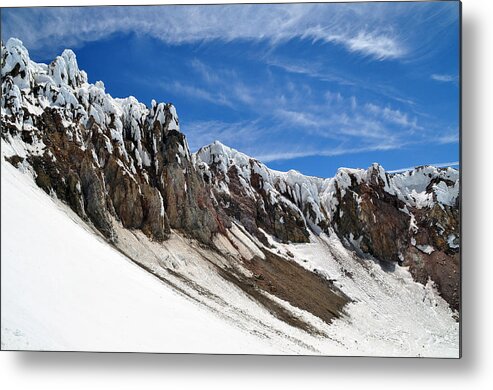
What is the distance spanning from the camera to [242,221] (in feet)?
112

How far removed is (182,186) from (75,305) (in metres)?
18.1

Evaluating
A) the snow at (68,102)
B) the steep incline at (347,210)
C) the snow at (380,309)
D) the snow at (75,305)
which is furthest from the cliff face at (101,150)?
the snow at (380,309)

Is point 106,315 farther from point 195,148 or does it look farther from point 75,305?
point 195,148

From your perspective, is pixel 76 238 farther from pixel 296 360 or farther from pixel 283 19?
pixel 283 19

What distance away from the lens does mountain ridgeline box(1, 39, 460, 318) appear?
20.5m

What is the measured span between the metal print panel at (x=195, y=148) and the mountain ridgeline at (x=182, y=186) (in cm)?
15

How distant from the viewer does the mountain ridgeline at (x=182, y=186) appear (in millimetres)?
20484

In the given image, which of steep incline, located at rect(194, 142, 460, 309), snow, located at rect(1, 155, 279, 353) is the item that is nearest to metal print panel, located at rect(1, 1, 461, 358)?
snow, located at rect(1, 155, 279, 353)

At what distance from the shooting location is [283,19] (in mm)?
14711

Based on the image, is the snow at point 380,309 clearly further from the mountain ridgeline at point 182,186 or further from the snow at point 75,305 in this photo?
the snow at point 75,305

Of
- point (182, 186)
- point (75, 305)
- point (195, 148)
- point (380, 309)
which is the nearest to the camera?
point (75, 305)

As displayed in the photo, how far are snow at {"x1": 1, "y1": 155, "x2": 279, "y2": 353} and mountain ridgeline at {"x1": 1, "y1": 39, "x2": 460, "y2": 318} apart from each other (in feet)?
18.7

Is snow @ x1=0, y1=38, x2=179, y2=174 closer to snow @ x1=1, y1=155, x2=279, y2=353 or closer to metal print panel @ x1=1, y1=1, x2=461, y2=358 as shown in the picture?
metal print panel @ x1=1, y1=1, x2=461, y2=358

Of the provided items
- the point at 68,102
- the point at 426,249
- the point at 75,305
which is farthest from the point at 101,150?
the point at 426,249
